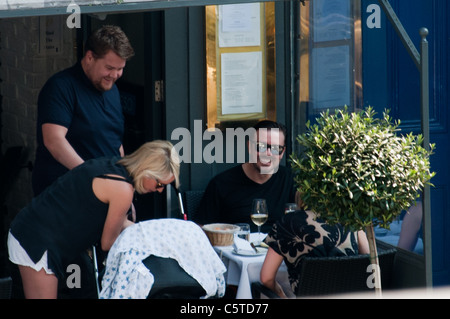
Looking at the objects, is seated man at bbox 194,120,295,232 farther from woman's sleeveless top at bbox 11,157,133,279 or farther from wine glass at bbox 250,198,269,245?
woman's sleeveless top at bbox 11,157,133,279

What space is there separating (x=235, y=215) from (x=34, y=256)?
158 centimetres

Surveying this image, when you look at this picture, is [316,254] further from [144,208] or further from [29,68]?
[29,68]

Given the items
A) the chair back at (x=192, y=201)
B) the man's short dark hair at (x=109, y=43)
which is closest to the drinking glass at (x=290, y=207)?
the chair back at (x=192, y=201)

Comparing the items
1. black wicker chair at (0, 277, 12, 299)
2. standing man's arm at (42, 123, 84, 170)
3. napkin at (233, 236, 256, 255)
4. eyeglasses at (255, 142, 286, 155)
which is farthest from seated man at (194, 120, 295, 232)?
black wicker chair at (0, 277, 12, 299)

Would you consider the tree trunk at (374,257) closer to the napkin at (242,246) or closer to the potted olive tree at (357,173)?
the potted olive tree at (357,173)

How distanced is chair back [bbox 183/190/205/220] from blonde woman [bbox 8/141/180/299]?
1.53 metres

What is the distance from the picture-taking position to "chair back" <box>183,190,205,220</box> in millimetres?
5812

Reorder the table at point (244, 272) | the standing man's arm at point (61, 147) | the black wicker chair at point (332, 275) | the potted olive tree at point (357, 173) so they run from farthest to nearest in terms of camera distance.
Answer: the standing man's arm at point (61, 147), the table at point (244, 272), the black wicker chair at point (332, 275), the potted olive tree at point (357, 173)

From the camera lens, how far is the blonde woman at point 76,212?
4.20 metres

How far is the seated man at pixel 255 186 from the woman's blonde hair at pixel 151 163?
1185 mm

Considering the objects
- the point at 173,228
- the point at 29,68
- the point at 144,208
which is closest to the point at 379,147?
the point at 173,228

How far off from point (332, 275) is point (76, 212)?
4.47 ft

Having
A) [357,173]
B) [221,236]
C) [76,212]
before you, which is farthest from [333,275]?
[76,212]

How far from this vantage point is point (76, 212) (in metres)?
4.25
